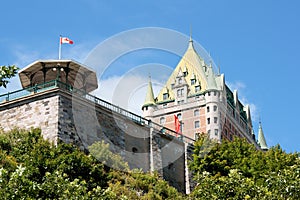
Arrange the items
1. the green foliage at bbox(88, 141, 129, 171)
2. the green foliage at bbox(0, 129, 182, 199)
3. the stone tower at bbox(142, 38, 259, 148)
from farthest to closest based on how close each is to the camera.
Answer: the stone tower at bbox(142, 38, 259, 148) → the green foliage at bbox(88, 141, 129, 171) → the green foliage at bbox(0, 129, 182, 199)

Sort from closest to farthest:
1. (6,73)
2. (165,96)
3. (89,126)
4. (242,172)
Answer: (6,73) < (89,126) < (242,172) < (165,96)

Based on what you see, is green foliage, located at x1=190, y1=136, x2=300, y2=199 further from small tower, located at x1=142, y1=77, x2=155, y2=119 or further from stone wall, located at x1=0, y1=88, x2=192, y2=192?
small tower, located at x1=142, y1=77, x2=155, y2=119

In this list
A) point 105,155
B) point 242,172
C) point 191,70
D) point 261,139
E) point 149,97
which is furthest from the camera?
point 261,139

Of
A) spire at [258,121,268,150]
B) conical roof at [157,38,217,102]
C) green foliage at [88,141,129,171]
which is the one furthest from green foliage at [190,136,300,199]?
spire at [258,121,268,150]

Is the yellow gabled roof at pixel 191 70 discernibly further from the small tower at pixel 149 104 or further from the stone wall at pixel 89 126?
the stone wall at pixel 89 126

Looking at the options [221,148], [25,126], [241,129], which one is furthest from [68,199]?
[241,129]

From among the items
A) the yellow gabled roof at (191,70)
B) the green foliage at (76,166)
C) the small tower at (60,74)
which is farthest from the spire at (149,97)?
the green foliage at (76,166)

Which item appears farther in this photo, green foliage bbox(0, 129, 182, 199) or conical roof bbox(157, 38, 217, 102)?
conical roof bbox(157, 38, 217, 102)

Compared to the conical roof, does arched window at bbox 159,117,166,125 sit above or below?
below

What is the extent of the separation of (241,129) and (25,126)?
247ft

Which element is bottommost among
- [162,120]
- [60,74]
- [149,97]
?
[60,74]

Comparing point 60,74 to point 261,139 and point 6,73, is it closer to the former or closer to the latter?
point 6,73

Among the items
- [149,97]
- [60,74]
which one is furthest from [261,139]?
[60,74]

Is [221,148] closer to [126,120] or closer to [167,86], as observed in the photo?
[126,120]
